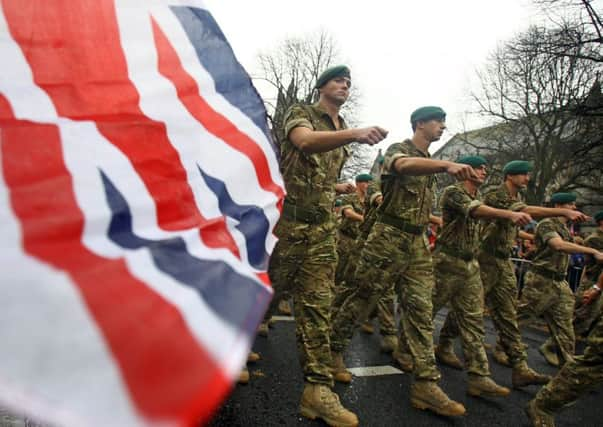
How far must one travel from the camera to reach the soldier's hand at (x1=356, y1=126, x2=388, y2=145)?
2324mm

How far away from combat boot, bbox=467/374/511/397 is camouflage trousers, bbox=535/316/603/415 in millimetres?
660

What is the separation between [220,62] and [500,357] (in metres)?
4.77

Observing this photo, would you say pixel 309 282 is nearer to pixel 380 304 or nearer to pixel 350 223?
pixel 380 304

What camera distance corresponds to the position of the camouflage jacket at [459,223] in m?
4.34

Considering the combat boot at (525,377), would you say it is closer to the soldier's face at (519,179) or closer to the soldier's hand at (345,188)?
the soldier's face at (519,179)

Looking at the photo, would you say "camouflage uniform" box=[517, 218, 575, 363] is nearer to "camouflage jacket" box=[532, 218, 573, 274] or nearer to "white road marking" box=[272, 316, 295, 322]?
"camouflage jacket" box=[532, 218, 573, 274]

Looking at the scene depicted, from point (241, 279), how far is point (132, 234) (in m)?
0.33

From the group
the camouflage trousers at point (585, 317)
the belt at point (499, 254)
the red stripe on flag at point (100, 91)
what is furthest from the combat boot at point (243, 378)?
the camouflage trousers at point (585, 317)

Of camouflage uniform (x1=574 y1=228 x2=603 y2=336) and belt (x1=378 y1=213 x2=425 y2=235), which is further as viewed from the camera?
camouflage uniform (x1=574 y1=228 x2=603 y2=336)

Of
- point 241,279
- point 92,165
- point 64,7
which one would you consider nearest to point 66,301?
point 241,279

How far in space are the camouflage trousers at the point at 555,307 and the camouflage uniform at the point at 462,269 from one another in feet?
3.99

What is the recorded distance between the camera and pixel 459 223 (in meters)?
4.51

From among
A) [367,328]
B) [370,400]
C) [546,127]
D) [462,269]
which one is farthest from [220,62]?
[546,127]

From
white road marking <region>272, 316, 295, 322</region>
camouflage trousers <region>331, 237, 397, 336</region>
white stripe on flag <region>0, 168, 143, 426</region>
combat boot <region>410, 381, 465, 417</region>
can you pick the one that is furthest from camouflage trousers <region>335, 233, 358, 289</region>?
white stripe on flag <region>0, 168, 143, 426</region>
